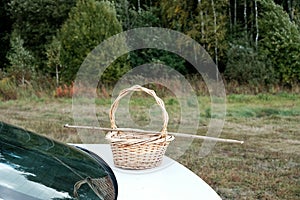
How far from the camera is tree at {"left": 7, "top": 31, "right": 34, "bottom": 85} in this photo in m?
4.89

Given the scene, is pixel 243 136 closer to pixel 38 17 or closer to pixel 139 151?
pixel 38 17

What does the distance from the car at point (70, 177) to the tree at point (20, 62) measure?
393cm

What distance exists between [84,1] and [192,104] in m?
1.61

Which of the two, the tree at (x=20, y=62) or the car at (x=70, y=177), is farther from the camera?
the tree at (x=20, y=62)

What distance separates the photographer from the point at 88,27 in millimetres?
4707

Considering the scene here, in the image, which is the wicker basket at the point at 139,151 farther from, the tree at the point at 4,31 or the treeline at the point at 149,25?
the tree at the point at 4,31

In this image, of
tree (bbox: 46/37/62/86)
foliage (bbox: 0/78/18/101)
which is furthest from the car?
foliage (bbox: 0/78/18/101)

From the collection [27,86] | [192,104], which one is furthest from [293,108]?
[27,86]

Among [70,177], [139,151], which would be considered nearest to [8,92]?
[139,151]

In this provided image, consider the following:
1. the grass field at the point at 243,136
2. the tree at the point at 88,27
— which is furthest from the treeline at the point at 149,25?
the grass field at the point at 243,136

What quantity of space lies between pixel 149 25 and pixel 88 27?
61cm

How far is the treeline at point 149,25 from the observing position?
4.58m

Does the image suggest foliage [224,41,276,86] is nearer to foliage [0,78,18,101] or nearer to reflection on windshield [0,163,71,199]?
foliage [0,78,18,101]

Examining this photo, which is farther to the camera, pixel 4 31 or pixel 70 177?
pixel 4 31
